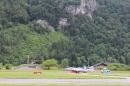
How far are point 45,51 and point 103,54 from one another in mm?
30448

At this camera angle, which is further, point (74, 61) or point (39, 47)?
point (39, 47)

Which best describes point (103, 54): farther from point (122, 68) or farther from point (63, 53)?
point (122, 68)

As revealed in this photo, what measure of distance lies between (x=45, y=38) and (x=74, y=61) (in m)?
36.7

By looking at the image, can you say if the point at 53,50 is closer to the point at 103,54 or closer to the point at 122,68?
the point at 103,54

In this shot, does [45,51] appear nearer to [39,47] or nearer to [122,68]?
[39,47]

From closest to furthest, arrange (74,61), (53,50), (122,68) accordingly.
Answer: (122,68) → (74,61) → (53,50)

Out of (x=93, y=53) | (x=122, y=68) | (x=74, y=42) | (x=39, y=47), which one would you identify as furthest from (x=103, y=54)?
(x=122, y=68)

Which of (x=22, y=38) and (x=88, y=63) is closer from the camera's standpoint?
(x=88, y=63)

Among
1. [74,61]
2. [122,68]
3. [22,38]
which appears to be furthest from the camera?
[22,38]

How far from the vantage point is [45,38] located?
19875 cm

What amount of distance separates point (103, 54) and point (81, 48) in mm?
12119

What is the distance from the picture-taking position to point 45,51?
176 meters

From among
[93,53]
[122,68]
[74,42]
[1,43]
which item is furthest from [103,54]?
[122,68]

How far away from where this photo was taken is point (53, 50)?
583ft
